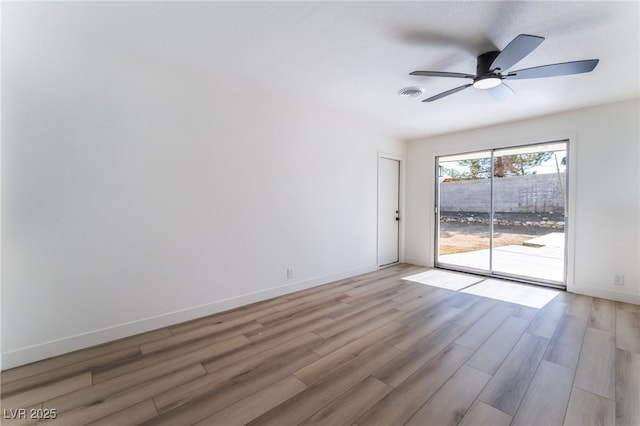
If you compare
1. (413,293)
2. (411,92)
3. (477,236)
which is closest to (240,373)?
(413,293)

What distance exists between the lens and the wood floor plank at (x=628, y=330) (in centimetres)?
227

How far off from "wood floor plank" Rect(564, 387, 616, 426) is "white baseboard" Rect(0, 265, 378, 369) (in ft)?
8.98

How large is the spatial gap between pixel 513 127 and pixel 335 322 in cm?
405

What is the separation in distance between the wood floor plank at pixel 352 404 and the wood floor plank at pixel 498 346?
0.81 m

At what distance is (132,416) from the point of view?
59.7 inches

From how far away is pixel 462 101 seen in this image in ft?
11.0

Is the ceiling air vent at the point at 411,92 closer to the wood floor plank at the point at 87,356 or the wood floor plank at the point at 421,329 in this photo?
the wood floor plank at the point at 421,329

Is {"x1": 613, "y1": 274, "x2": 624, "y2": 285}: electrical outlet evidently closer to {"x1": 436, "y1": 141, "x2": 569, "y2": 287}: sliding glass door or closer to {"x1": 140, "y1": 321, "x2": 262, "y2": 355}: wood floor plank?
{"x1": 436, "y1": 141, "x2": 569, "y2": 287}: sliding glass door

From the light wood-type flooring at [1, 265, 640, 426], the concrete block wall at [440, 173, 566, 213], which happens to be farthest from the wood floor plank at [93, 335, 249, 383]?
the concrete block wall at [440, 173, 566, 213]

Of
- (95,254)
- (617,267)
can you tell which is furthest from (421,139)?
(95,254)

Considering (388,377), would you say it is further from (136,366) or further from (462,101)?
(462,101)

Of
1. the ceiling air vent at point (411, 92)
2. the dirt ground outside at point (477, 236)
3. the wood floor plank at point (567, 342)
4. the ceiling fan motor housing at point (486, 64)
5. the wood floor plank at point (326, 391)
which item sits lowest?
the wood floor plank at point (567, 342)

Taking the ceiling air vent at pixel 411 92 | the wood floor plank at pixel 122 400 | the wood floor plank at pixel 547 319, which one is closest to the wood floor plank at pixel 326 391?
the wood floor plank at pixel 122 400

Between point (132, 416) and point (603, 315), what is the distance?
440 cm
